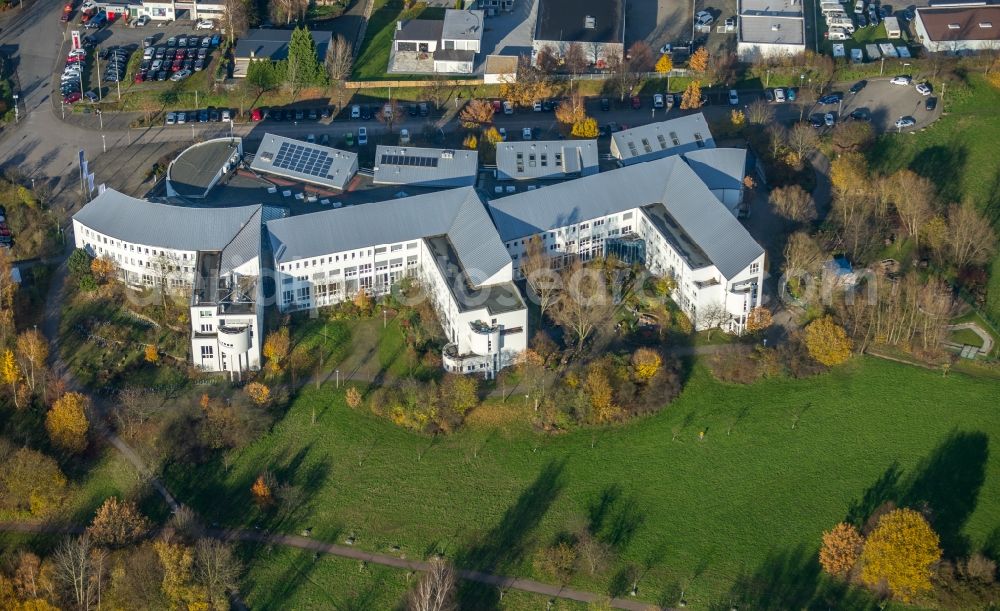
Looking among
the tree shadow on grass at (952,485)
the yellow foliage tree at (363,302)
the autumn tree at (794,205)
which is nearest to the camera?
the tree shadow on grass at (952,485)

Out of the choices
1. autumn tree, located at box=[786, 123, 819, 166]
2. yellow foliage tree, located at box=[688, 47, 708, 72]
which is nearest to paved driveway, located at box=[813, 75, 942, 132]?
autumn tree, located at box=[786, 123, 819, 166]

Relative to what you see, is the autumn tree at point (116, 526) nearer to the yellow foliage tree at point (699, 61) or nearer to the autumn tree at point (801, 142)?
the autumn tree at point (801, 142)

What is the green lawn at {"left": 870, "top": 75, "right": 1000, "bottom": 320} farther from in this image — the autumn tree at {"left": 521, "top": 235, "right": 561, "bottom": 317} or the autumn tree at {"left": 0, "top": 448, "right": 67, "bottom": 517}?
the autumn tree at {"left": 0, "top": 448, "right": 67, "bottom": 517}

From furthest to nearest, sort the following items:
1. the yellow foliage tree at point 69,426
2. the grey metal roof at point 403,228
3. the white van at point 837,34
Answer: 1. the white van at point 837,34
2. the grey metal roof at point 403,228
3. the yellow foliage tree at point 69,426

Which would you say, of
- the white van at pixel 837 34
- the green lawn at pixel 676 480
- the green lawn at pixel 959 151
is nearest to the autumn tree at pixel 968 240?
the green lawn at pixel 959 151

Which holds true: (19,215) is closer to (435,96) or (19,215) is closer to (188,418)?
(188,418)

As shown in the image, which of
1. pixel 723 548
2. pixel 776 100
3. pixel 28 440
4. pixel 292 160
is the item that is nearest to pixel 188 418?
pixel 28 440

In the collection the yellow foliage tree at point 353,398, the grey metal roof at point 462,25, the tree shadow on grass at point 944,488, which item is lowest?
the tree shadow on grass at point 944,488

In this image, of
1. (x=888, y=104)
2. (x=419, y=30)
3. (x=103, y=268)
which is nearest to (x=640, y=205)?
(x=888, y=104)
